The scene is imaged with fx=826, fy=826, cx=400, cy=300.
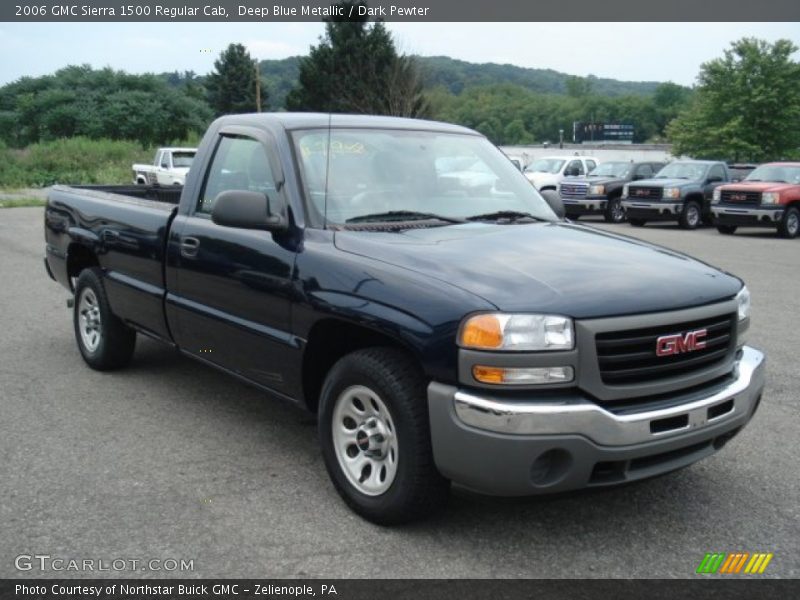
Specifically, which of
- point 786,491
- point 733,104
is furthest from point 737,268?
point 733,104

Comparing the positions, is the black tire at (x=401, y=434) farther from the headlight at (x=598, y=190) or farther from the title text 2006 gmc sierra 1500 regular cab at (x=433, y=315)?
the headlight at (x=598, y=190)

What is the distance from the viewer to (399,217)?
424cm

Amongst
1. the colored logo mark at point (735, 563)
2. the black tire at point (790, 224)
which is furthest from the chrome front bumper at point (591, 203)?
the colored logo mark at point (735, 563)

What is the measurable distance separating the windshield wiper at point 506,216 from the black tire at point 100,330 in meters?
2.89

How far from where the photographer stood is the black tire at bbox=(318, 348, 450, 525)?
3322 mm

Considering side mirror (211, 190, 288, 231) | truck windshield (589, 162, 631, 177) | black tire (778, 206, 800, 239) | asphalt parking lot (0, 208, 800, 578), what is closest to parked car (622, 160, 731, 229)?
truck windshield (589, 162, 631, 177)

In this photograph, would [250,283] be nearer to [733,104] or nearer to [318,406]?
[318,406]

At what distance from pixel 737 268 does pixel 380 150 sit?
9.69 metres

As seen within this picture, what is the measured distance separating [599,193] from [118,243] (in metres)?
19.3

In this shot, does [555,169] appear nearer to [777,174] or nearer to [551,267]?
[777,174]

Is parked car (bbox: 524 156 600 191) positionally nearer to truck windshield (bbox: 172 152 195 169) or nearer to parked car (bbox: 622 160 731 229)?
parked car (bbox: 622 160 731 229)

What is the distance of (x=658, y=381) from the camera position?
334cm

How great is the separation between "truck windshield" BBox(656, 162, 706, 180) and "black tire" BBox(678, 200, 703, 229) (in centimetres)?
95

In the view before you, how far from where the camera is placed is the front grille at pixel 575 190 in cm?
2348
